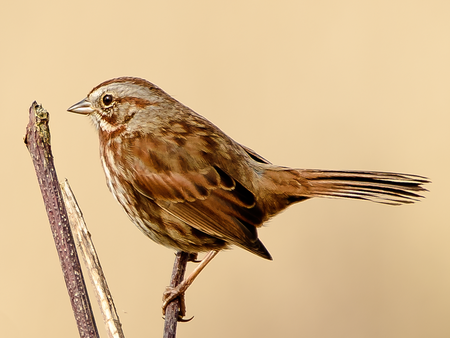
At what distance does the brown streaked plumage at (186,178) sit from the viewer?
3.39m

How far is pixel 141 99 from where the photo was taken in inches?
142

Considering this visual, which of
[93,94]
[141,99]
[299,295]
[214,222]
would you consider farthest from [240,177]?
[299,295]

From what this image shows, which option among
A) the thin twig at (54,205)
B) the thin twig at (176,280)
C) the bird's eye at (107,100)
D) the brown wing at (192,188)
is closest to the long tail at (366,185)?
the brown wing at (192,188)

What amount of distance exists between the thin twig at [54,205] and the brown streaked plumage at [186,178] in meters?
1.25

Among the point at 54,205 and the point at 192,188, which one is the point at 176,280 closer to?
the point at 192,188

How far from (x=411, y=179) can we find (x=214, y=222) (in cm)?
112

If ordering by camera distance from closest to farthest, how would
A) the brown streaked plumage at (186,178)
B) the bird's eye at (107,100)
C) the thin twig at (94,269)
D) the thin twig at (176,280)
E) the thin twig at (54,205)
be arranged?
1. the thin twig at (54,205)
2. the thin twig at (94,269)
3. the thin twig at (176,280)
4. the brown streaked plumage at (186,178)
5. the bird's eye at (107,100)

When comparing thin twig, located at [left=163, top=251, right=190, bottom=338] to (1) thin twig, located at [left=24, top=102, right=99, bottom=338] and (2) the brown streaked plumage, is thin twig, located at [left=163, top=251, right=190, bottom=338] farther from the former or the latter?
(1) thin twig, located at [left=24, top=102, right=99, bottom=338]

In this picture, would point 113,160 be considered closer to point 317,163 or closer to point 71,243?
point 71,243

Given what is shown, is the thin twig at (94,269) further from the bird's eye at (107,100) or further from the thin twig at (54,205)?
the bird's eye at (107,100)

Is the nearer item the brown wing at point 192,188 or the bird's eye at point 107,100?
the brown wing at point 192,188

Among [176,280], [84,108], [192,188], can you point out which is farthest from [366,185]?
[84,108]

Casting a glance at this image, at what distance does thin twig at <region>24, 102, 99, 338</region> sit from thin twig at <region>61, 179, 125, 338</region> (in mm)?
280

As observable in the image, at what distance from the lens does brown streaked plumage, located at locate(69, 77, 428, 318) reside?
3.39m
